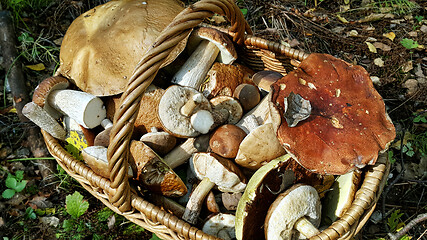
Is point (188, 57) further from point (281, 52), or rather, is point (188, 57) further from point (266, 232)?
point (266, 232)

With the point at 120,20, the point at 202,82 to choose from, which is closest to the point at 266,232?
the point at 202,82

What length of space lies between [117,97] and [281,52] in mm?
1234

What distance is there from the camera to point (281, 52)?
2447 mm

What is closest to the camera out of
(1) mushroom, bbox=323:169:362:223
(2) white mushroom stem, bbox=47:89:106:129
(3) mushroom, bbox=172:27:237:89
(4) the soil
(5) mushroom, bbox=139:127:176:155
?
(1) mushroom, bbox=323:169:362:223

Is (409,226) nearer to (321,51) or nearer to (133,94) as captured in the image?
(133,94)

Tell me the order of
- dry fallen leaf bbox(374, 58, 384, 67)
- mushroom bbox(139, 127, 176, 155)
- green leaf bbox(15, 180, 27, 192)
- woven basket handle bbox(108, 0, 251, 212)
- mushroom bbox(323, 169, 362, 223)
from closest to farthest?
woven basket handle bbox(108, 0, 251, 212) → mushroom bbox(323, 169, 362, 223) → mushroom bbox(139, 127, 176, 155) → green leaf bbox(15, 180, 27, 192) → dry fallen leaf bbox(374, 58, 384, 67)

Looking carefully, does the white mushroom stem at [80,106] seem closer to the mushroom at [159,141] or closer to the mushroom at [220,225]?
the mushroom at [159,141]

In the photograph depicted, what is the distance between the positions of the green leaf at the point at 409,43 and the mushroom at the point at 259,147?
8.05 feet

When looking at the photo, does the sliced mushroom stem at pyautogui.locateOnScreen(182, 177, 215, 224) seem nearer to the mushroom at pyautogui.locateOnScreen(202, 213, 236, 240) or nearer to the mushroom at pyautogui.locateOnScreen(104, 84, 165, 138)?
the mushroom at pyautogui.locateOnScreen(202, 213, 236, 240)

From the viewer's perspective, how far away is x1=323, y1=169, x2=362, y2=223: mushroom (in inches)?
71.4

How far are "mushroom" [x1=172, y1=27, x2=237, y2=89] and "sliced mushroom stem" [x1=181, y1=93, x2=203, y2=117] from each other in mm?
322

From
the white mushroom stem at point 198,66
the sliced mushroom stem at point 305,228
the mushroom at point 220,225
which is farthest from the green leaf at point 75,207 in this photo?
the sliced mushroom stem at point 305,228

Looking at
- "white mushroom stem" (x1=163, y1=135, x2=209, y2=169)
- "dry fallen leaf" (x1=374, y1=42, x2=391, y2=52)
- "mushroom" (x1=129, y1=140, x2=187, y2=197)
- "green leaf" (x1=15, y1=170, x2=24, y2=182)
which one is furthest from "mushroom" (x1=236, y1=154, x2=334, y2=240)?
"dry fallen leaf" (x1=374, y1=42, x2=391, y2=52)

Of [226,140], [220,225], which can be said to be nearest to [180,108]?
[226,140]
